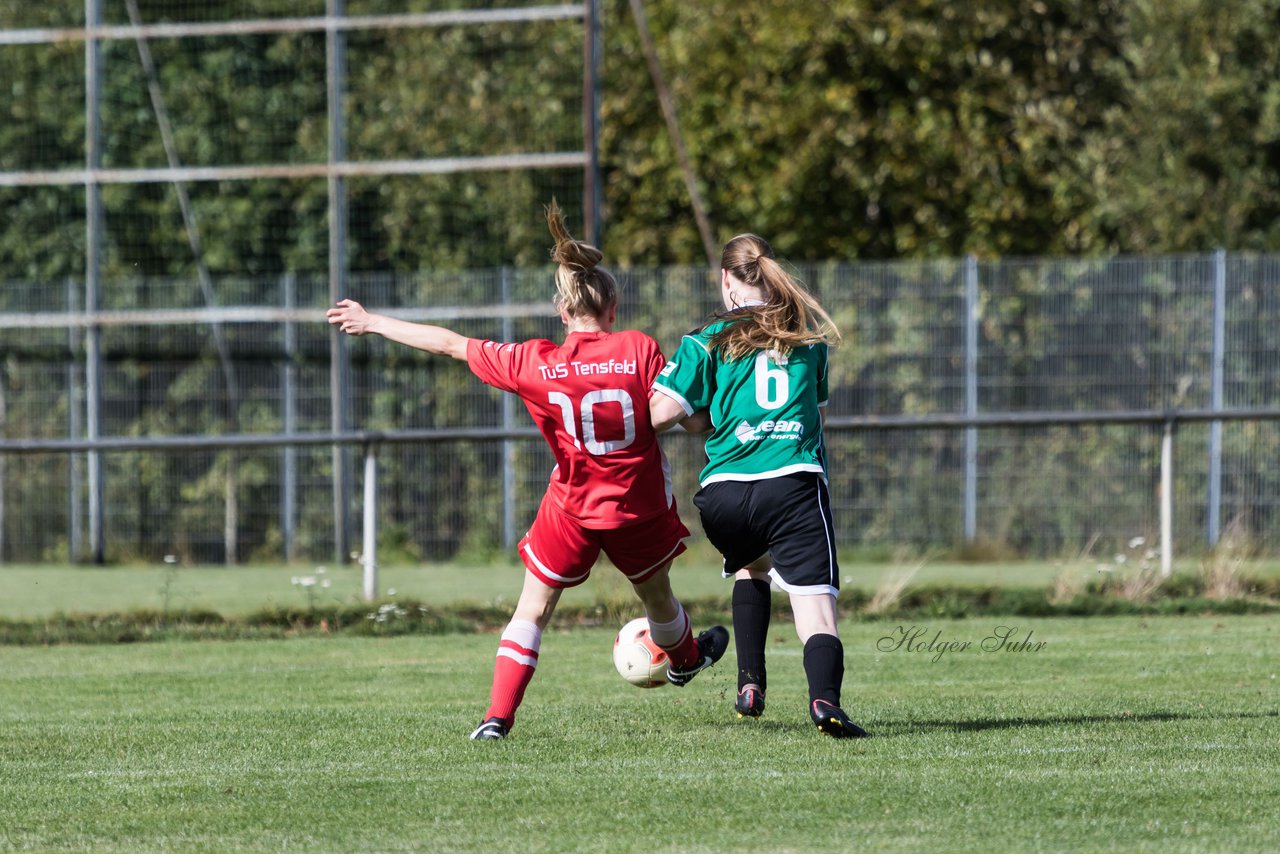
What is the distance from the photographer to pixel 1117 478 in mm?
16625

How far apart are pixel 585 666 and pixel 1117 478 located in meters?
9.33

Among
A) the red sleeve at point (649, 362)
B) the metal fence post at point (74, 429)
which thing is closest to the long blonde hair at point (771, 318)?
the red sleeve at point (649, 362)

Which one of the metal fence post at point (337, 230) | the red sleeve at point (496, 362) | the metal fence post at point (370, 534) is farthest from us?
the metal fence post at point (337, 230)

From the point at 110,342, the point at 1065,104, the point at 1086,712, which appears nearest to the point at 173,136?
the point at 110,342

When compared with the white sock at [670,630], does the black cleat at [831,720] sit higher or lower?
lower

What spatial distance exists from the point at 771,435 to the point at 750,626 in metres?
0.86

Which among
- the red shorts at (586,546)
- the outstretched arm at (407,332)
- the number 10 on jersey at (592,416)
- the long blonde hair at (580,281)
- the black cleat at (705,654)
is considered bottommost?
the black cleat at (705,654)

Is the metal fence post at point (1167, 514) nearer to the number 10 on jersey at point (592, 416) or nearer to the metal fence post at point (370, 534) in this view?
the metal fence post at point (370, 534)

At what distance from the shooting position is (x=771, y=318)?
20.8ft

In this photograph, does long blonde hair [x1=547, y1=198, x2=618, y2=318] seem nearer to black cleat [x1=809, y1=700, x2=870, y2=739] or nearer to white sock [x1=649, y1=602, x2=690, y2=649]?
white sock [x1=649, y1=602, x2=690, y2=649]

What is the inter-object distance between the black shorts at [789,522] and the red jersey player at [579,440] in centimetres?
23

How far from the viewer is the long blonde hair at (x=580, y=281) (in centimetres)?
625

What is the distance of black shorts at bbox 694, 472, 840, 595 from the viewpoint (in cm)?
622

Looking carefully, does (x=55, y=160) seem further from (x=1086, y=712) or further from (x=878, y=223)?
(x=1086, y=712)
